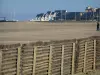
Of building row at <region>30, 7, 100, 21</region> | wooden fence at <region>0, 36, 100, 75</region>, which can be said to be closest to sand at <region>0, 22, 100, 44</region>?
wooden fence at <region>0, 36, 100, 75</region>

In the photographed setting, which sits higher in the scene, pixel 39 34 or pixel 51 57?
pixel 51 57

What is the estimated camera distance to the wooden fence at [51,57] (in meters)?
12.7

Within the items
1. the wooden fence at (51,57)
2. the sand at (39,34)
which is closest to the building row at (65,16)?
the sand at (39,34)

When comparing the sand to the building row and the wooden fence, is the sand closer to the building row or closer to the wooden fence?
the wooden fence

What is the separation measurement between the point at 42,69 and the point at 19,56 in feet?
5.11

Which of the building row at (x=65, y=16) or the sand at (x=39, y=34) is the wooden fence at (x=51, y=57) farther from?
the building row at (x=65, y=16)

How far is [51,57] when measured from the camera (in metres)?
14.5

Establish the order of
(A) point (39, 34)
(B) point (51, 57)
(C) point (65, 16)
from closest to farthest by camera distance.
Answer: (B) point (51, 57), (A) point (39, 34), (C) point (65, 16)

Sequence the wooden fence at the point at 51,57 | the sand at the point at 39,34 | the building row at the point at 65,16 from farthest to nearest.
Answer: the building row at the point at 65,16
the sand at the point at 39,34
the wooden fence at the point at 51,57

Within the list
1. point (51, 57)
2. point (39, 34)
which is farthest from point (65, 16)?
point (51, 57)

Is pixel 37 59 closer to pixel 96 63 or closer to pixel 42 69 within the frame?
pixel 42 69

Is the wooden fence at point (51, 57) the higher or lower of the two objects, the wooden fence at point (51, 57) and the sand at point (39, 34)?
the higher

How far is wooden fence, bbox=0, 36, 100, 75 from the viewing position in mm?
12695

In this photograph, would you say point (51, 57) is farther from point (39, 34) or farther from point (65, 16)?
point (65, 16)
